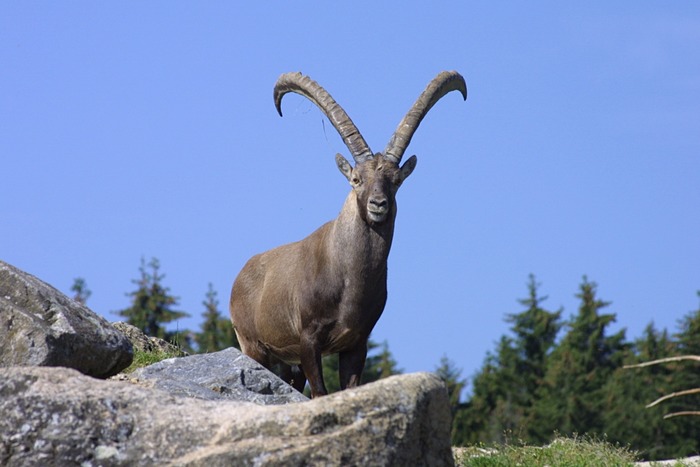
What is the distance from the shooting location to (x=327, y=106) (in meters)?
14.8

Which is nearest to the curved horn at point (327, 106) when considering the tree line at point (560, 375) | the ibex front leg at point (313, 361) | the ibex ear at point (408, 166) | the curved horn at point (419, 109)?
the curved horn at point (419, 109)

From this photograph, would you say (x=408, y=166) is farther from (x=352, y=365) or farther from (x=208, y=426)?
(x=208, y=426)

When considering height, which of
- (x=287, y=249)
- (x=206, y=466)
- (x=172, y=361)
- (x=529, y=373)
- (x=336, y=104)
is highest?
(x=529, y=373)

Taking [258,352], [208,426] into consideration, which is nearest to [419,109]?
[258,352]

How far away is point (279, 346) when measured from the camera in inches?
591

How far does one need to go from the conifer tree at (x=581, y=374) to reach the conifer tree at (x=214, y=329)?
17.0 m

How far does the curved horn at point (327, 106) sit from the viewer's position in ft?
46.0

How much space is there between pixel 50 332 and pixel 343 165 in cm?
544

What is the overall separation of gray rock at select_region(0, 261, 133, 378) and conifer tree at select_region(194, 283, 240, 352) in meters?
47.9

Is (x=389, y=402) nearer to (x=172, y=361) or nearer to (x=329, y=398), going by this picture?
(x=329, y=398)

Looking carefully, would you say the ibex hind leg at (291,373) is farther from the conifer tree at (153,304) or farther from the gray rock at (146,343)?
the conifer tree at (153,304)

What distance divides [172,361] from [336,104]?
421 cm

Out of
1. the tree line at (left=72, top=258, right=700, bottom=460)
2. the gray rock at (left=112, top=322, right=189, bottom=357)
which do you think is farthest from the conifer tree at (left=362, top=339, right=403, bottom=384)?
the gray rock at (left=112, top=322, right=189, bottom=357)

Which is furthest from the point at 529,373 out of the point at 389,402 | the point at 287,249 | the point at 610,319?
the point at 389,402
